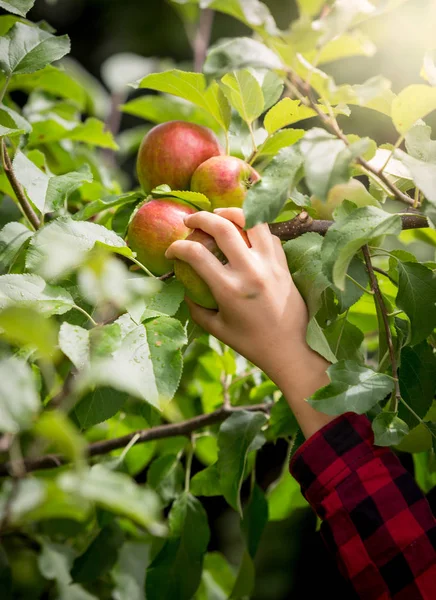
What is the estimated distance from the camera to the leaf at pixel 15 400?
0.31 meters

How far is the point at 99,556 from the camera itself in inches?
32.9

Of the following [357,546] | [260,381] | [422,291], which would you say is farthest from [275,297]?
[260,381]

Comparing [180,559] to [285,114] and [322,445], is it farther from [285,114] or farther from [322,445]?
[285,114]

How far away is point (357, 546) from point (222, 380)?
0.36 meters

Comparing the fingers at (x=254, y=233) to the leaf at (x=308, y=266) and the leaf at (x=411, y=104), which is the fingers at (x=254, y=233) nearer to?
the leaf at (x=308, y=266)

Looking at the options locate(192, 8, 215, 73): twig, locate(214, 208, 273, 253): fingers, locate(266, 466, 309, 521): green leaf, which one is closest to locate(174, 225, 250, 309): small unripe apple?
locate(214, 208, 273, 253): fingers

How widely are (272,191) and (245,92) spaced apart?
208mm

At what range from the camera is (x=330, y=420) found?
0.60 meters

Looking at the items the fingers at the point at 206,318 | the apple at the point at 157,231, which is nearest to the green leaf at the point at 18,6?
the apple at the point at 157,231

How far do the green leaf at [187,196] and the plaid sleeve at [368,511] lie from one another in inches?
10.0

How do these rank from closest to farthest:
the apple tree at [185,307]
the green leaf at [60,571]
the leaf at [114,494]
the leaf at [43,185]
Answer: the leaf at [114,494], the apple tree at [185,307], the leaf at [43,185], the green leaf at [60,571]

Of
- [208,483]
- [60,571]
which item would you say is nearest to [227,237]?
[208,483]

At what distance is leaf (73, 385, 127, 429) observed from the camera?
55 centimetres

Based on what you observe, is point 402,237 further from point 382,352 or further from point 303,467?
point 303,467
